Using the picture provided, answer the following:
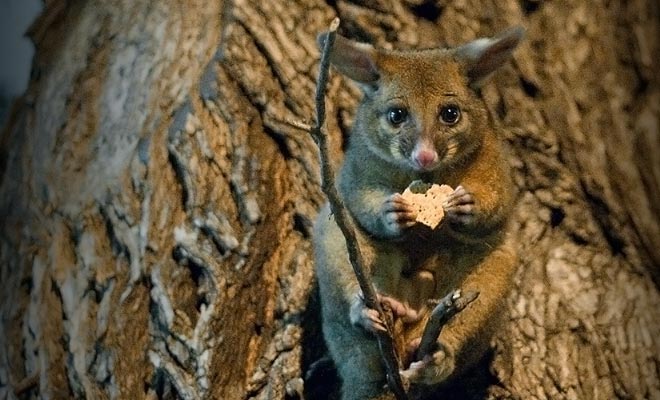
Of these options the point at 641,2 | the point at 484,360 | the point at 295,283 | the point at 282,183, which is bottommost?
the point at 484,360

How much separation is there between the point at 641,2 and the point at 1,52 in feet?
13.2

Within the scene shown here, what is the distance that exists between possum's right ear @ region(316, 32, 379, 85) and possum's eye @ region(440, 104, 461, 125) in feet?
1.00

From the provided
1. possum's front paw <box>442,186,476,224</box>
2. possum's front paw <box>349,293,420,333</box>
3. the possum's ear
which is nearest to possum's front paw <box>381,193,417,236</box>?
possum's front paw <box>442,186,476,224</box>

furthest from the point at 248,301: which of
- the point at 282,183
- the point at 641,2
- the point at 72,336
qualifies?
the point at 641,2

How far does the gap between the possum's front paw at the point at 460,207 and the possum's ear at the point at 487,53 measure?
50 cm

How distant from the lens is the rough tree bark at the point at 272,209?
4125 millimetres

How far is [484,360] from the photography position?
13.3 ft

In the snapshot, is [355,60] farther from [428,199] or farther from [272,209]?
[272,209]

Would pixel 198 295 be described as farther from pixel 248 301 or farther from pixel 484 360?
pixel 484 360

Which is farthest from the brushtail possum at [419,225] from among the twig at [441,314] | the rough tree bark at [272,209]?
the rough tree bark at [272,209]

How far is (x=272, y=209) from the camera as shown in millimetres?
4316

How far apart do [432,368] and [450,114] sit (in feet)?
3.06

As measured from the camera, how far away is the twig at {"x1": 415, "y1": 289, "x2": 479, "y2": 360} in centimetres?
294

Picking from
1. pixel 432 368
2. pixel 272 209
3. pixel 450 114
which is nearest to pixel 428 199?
pixel 450 114
